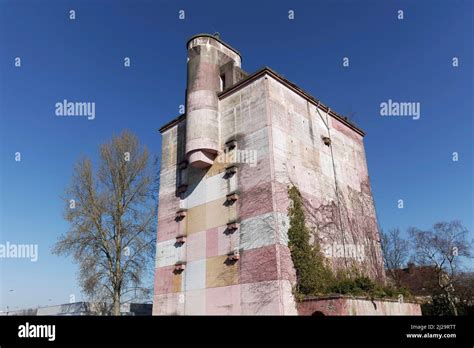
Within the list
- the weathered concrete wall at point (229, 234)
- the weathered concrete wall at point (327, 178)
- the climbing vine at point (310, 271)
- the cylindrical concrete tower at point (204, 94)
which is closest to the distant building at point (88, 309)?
the weathered concrete wall at point (229, 234)

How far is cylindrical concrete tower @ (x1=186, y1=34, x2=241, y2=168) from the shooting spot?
22.5 meters

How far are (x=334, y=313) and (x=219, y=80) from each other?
52.3 feet

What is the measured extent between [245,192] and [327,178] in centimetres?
631

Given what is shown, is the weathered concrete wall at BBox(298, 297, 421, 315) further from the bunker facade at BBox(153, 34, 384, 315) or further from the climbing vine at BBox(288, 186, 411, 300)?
the bunker facade at BBox(153, 34, 384, 315)

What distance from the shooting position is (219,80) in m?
24.9

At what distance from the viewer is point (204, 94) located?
23.5 m

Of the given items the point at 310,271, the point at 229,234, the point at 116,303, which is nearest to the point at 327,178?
the point at 310,271

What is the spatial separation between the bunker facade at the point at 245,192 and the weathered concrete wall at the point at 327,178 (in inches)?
3.1

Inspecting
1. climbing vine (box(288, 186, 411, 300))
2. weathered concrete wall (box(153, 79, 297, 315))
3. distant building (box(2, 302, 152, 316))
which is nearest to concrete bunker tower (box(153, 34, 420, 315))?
weathered concrete wall (box(153, 79, 297, 315))

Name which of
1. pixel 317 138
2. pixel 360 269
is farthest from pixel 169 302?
pixel 317 138

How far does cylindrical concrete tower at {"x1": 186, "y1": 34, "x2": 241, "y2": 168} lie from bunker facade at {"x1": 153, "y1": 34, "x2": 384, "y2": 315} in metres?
0.07

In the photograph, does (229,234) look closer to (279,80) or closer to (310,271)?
(310,271)

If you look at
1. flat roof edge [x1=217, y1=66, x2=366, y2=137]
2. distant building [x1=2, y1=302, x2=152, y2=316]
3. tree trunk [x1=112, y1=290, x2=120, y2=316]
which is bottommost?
distant building [x1=2, y1=302, x2=152, y2=316]
